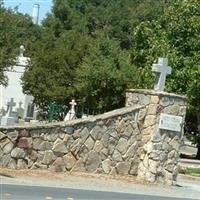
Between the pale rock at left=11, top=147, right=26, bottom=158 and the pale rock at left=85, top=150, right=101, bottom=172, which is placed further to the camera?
the pale rock at left=85, top=150, right=101, bottom=172

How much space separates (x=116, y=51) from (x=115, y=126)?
81.5ft

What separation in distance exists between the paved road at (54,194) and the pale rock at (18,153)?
290 centimetres

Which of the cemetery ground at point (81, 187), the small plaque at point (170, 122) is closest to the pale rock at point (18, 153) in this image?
the cemetery ground at point (81, 187)

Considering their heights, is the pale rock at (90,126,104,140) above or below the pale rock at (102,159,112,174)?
above

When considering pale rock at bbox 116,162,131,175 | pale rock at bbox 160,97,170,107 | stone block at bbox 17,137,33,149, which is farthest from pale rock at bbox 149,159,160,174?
stone block at bbox 17,137,33,149

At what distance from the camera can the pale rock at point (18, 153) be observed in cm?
1788

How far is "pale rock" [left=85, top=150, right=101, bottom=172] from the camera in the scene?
1895 centimetres

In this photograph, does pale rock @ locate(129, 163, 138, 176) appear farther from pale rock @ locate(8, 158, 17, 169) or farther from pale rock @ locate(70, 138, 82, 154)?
pale rock @ locate(8, 158, 17, 169)

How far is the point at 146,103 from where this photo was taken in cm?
1938

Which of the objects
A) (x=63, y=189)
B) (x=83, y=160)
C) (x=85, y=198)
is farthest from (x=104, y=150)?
(x=85, y=198)

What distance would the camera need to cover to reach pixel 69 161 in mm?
18719

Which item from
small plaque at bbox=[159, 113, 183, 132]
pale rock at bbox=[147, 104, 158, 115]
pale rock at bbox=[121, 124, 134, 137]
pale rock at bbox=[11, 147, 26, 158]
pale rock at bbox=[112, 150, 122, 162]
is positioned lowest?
pale rock at bbox=[11, 147, 26, 158]

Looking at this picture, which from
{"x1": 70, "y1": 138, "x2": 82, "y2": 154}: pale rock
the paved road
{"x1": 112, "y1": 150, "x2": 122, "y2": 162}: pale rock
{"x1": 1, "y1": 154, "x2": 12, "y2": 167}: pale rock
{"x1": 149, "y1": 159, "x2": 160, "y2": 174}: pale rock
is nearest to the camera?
the paved road

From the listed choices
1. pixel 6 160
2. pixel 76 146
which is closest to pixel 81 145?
pixel 76 146
